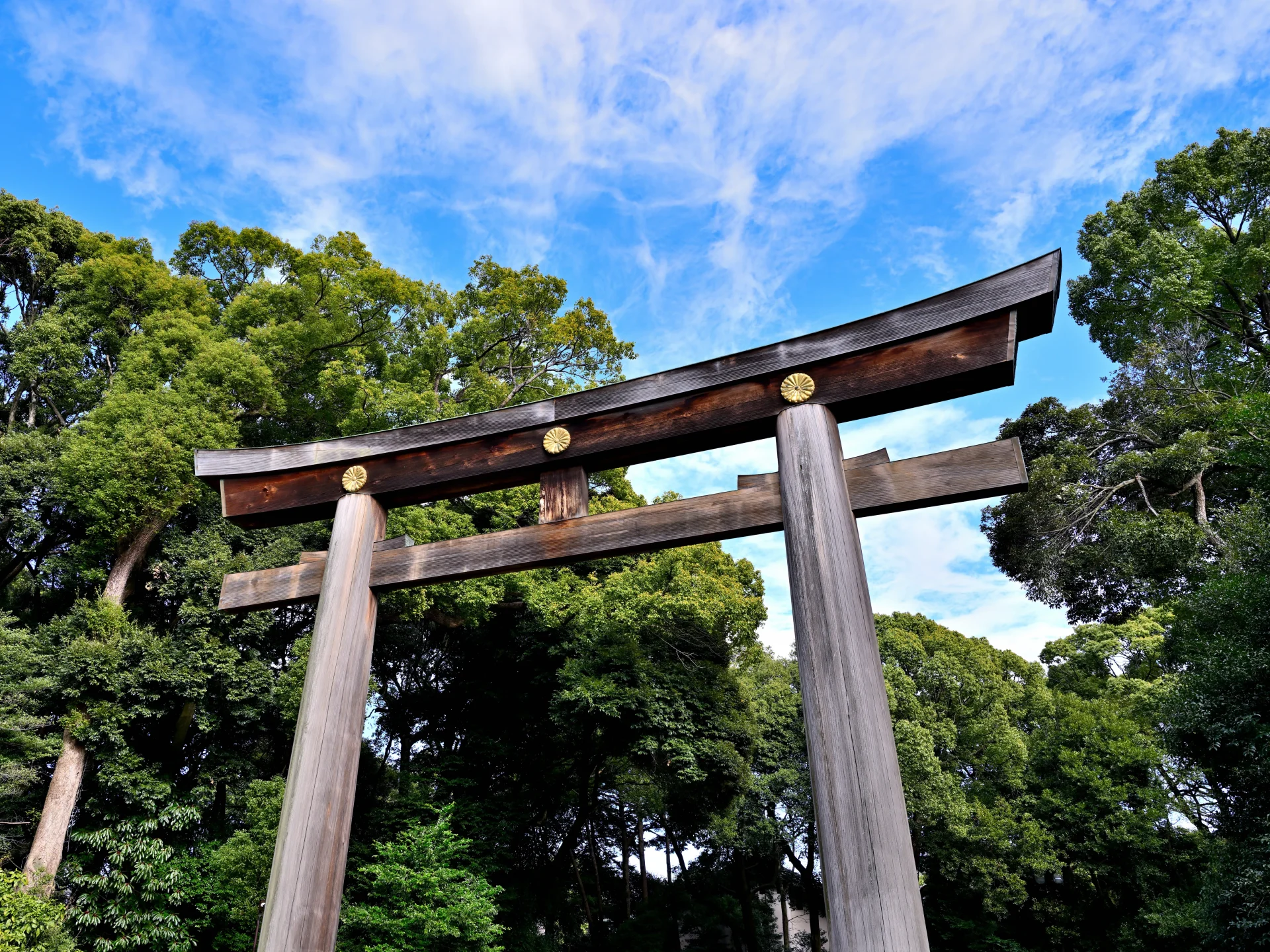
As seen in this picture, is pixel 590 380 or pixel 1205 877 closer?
pixel 1205 877

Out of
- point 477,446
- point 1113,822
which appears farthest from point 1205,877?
point 477,446

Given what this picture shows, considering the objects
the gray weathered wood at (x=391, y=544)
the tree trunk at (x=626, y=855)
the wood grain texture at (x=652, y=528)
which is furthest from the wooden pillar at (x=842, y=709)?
the tree trunk at (x=626, y=855)

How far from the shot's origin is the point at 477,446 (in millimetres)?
4375

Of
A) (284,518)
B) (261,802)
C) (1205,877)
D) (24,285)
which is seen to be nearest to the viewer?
(284,518)

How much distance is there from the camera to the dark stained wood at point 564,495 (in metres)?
4.12

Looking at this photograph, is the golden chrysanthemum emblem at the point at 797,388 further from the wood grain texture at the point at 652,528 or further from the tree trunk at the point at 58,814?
the tree trunk at the point at 58,814

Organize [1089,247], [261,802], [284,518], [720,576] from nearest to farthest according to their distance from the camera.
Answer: [284,518], [261,802], [720,576], [1089,247]

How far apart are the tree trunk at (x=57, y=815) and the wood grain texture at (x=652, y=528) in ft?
30.3

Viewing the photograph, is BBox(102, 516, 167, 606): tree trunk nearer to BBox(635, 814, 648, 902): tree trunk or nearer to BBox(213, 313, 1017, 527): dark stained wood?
BBox(213, 313, 1017, 527): dark stained wood

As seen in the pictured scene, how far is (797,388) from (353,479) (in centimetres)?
Result: 285

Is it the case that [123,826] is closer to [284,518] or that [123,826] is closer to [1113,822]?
[284,518]

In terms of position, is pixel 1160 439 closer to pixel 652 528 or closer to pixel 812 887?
pixel 812 887

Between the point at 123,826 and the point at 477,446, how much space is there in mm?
11060

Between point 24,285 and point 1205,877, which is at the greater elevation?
point 24,285
